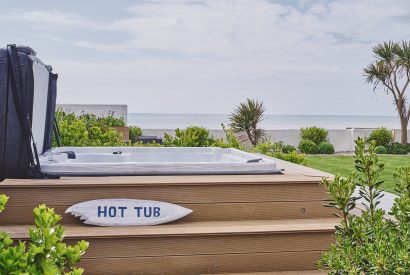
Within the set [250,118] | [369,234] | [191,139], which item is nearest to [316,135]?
[250,118]

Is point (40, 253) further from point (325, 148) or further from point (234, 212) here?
point (325, 148)

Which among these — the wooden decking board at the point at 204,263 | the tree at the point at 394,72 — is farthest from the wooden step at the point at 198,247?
the tree at the point at 394,72

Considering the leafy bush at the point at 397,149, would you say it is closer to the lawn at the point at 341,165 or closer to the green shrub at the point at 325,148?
the green shrub at the point at 325,148

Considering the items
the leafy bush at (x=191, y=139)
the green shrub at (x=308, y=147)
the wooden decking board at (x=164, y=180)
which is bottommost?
the wooden decking board at (x=164, y=180)

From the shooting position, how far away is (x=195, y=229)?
105 inches

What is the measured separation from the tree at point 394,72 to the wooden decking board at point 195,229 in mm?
12445

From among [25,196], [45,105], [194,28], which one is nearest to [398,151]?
[194,28]

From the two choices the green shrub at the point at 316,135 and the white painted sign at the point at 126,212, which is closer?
the white painted sign at the point at 126,212

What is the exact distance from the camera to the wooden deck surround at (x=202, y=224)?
8.44ft

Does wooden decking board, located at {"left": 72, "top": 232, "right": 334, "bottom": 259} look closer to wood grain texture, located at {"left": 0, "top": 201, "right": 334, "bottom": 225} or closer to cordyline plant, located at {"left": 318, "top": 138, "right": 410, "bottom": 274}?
wood grain texture, located at {"left": 0, "top": 201, "right": 334, "bottom": 225}

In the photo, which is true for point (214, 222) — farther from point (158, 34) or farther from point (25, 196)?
point (158, 34)

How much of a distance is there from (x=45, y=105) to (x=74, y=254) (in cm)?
288

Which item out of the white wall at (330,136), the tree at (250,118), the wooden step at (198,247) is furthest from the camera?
the white wall at (330,136)

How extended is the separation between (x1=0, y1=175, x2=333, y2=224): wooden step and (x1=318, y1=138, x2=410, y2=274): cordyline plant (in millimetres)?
1304
